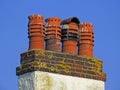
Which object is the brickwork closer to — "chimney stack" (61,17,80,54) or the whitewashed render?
the whitewashed render

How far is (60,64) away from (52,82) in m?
0.69

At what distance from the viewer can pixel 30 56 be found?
2111 cm

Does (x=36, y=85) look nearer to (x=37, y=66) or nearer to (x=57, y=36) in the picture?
(x=37, y=66)

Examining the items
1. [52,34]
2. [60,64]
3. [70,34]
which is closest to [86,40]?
[70,34]

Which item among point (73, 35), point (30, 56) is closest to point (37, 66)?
point (30, 56)

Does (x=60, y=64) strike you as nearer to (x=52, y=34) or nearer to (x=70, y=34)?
(x=52, y=34)

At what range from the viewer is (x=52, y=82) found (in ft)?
68.6

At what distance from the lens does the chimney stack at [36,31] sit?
21.5 metres

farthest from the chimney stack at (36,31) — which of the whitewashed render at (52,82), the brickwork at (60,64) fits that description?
the whitewashed render at (52,82)

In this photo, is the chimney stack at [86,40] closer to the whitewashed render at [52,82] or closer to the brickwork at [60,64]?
the brickwork at [60,64]

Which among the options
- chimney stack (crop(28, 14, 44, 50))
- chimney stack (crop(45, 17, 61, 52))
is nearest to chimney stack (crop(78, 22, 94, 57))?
chimney stack (crop(45, 17, 61, 52))

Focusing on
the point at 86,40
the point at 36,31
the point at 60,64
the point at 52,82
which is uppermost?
the point at 36,31

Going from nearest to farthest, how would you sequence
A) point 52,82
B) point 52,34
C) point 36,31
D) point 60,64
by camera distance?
point 52,82 < point 60,64 < point 36,31 < point 52,34

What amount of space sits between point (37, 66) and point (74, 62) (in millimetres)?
1435
